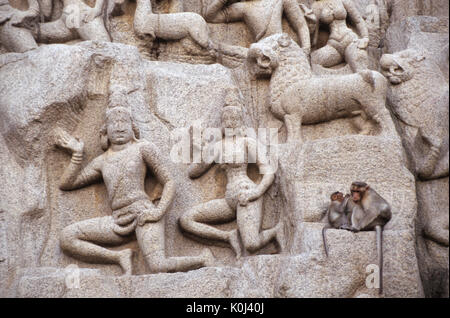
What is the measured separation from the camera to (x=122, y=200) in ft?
25.0

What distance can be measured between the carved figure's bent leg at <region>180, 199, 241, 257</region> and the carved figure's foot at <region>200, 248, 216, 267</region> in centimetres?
15

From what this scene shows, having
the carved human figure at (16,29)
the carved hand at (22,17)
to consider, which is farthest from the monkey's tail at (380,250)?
the carved hand at (22,17)

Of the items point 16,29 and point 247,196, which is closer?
point 247,196

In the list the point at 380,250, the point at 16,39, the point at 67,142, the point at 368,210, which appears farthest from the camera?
the point at 16,39

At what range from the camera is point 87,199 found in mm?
7984

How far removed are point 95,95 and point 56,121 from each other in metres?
0.51

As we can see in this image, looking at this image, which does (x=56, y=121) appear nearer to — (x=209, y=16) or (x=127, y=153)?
(x=127, y=153)

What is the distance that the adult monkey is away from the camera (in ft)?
23.2

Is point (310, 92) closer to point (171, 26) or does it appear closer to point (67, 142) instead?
point (171, 26)

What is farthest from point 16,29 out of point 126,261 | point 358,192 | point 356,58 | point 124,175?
point 358,192

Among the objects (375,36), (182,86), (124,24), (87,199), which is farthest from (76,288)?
(375,36)

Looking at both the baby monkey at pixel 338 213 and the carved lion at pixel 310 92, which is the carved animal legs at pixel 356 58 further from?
the baby monkey at pixel 338 213

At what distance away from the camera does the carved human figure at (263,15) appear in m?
9.02

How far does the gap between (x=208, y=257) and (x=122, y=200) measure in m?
1.01
